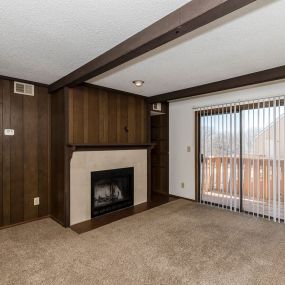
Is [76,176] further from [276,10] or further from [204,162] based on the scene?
[276,10]

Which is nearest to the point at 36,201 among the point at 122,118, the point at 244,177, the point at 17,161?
the point at 17,161

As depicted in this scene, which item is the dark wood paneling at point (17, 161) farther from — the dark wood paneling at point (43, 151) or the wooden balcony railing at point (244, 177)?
the wooden balcony railing at point (244, 177)

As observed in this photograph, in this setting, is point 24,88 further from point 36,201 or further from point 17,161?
point 36,201

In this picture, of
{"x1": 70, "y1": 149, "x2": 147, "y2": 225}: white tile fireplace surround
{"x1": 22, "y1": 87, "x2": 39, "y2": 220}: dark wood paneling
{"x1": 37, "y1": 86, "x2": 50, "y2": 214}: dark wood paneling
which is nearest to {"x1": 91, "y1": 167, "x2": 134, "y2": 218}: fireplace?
{"x1": 70, "y1": 149, "x2": 147, "y2": 225}: white tile fireplace surround

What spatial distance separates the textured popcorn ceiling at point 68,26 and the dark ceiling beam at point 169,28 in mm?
49

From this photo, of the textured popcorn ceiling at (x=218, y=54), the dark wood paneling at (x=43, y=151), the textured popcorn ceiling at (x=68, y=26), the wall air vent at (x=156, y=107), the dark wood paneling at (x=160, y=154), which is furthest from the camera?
the dark wood paneling at (x=160, y=154)

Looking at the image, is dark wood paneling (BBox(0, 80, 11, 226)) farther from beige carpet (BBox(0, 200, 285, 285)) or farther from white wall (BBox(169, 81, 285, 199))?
white wall (BBox(169, 81, 285, 199))

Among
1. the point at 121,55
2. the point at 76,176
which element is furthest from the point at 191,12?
the point at 76,176

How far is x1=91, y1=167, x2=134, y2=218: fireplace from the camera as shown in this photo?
3.56 m

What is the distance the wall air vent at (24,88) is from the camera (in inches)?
124

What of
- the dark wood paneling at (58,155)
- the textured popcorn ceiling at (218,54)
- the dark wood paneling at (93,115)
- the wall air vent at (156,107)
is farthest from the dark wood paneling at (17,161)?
the wall air vent at (156,107)

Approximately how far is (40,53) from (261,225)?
374 centimetres

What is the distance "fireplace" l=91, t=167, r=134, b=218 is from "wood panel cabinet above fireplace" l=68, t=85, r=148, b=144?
Result: 0.58 metres

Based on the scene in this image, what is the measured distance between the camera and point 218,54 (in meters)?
2.28
